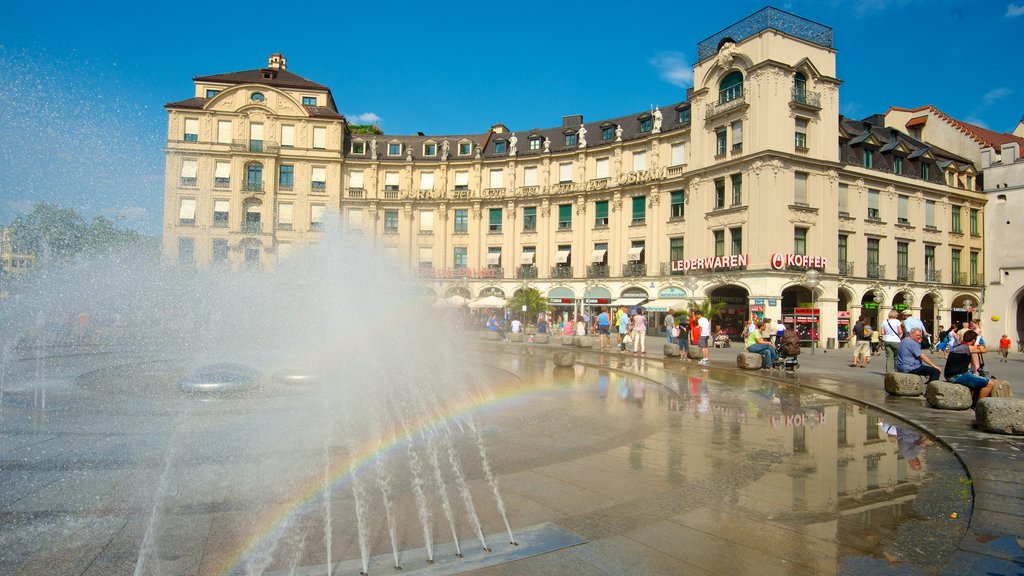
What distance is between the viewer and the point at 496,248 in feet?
174

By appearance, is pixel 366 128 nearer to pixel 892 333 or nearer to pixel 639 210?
pixel 639 210

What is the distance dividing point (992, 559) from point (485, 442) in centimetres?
558

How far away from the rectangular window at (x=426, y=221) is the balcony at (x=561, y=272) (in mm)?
12700

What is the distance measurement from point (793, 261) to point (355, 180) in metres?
38.9

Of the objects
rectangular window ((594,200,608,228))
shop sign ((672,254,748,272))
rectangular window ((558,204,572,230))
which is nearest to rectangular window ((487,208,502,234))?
rectangular window ((558,204,572,230))

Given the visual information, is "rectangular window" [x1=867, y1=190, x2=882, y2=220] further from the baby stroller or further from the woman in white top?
the baby stroller

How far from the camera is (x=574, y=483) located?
6172 millimetres

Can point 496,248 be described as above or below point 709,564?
above

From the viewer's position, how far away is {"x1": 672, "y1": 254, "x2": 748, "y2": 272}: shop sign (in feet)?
123

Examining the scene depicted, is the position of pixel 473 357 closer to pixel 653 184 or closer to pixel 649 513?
pixel 649 513

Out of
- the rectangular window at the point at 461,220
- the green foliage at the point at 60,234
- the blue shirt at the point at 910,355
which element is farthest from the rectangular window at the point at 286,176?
the blue shirt at the point at 910,355

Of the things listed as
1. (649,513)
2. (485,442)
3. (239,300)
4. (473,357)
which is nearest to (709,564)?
(649,513)

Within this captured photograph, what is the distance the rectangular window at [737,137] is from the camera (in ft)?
125

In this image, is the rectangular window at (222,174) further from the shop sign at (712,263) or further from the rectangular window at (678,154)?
the shop sign at (712,263)
